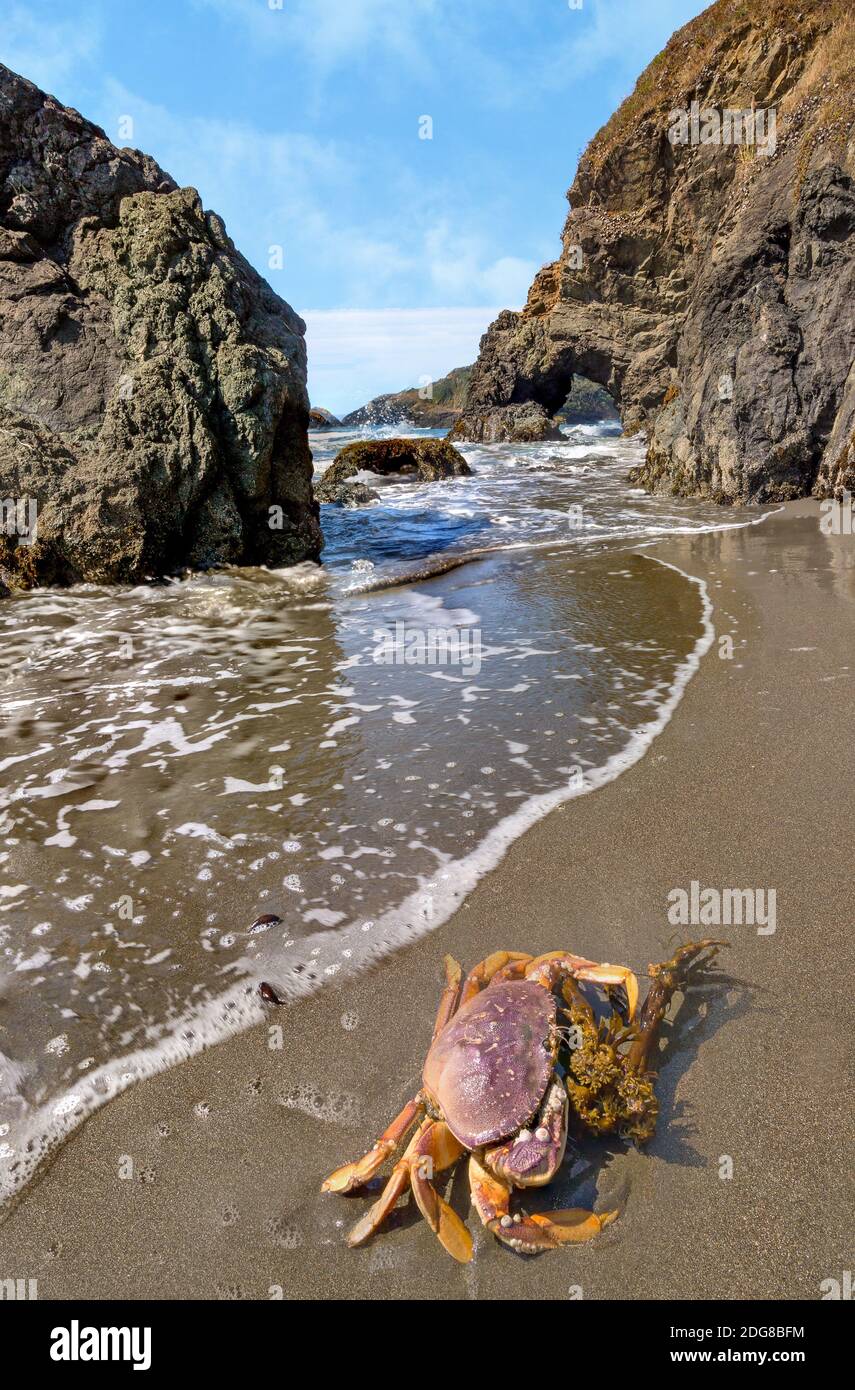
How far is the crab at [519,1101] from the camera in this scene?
6.51 ft

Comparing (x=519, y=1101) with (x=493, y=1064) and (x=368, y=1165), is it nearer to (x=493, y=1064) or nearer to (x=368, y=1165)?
(x=493, y=1064)

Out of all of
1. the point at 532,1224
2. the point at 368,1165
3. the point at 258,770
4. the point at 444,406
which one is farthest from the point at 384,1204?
the point at 444,406

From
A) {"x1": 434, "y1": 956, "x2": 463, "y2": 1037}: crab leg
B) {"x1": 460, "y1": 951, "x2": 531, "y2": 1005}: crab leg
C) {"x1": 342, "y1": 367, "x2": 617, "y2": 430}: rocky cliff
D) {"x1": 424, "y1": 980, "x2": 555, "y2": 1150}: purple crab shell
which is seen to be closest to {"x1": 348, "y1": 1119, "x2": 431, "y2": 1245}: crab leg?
{"x1": 424, "y1": 980, "x2": 555, "y2": 1150}: purple crab shell

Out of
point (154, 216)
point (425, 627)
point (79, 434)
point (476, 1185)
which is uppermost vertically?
point (154, 216)

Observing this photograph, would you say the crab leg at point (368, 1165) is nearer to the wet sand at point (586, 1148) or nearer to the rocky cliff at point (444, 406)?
the wet sand at point (586, 1148)

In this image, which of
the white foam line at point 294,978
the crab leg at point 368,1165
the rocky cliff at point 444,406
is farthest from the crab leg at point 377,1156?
the rocky cliff at point 444,406

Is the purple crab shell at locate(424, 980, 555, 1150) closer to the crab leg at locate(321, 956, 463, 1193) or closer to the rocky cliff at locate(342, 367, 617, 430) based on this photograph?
the crab leg at locate(321, 956, 463, 1193)

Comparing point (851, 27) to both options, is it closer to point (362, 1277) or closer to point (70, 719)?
point (70, 719)

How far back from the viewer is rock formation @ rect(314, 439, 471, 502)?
2172 centimetres

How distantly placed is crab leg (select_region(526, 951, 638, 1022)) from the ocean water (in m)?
0.71

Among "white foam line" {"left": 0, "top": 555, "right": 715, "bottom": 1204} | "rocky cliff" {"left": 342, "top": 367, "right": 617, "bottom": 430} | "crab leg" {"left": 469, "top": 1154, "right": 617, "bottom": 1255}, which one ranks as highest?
"rocky cliff" {"left": 342, "top": 367, "right": 617, "bottom": 430}

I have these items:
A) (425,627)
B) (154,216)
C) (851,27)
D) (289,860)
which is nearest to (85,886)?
(289,860)
